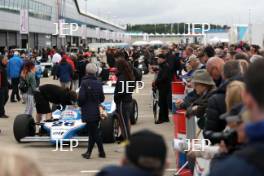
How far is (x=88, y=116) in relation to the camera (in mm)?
10492

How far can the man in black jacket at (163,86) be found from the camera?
1602 centimetres

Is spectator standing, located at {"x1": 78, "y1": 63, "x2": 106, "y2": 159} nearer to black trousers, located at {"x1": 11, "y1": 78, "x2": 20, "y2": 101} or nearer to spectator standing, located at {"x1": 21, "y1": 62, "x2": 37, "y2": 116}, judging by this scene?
spectator standing, located at {"x1": 21, "y1": 62, "x2": 37, "y2": 116}

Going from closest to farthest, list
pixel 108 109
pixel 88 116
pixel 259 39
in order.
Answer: pixel 88 116 < pixel 108 109 < pixel 259 39

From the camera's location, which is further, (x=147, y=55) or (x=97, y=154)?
(x=147, y=55)

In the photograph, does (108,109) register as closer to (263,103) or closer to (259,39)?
(263,103)

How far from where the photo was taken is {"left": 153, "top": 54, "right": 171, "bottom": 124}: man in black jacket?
52.5 ft

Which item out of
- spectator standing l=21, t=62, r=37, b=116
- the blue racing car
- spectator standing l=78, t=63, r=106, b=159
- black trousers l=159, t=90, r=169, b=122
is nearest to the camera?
spectator standing l=78, t=63, r=106, b=159

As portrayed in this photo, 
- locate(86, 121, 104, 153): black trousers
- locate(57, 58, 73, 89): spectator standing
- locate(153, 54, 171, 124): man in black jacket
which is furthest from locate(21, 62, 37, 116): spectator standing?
locate(57, 58, 73, 89): spectator standing

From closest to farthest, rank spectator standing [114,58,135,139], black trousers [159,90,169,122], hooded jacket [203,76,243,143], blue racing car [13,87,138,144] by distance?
1. hooded jacket [203,76,243,143]
2. spectator standing [114,58,135,139]
3. blue racing car [13,87,138,144]
4. black trousers [159,90,169,122]

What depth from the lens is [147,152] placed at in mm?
3027

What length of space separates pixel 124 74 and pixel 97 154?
1.56 m

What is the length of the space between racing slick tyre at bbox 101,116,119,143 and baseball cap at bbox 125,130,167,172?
908cm

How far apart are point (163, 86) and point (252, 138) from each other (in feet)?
43.7

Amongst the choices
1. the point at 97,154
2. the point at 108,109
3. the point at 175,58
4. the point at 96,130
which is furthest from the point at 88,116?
the point at 175,58
